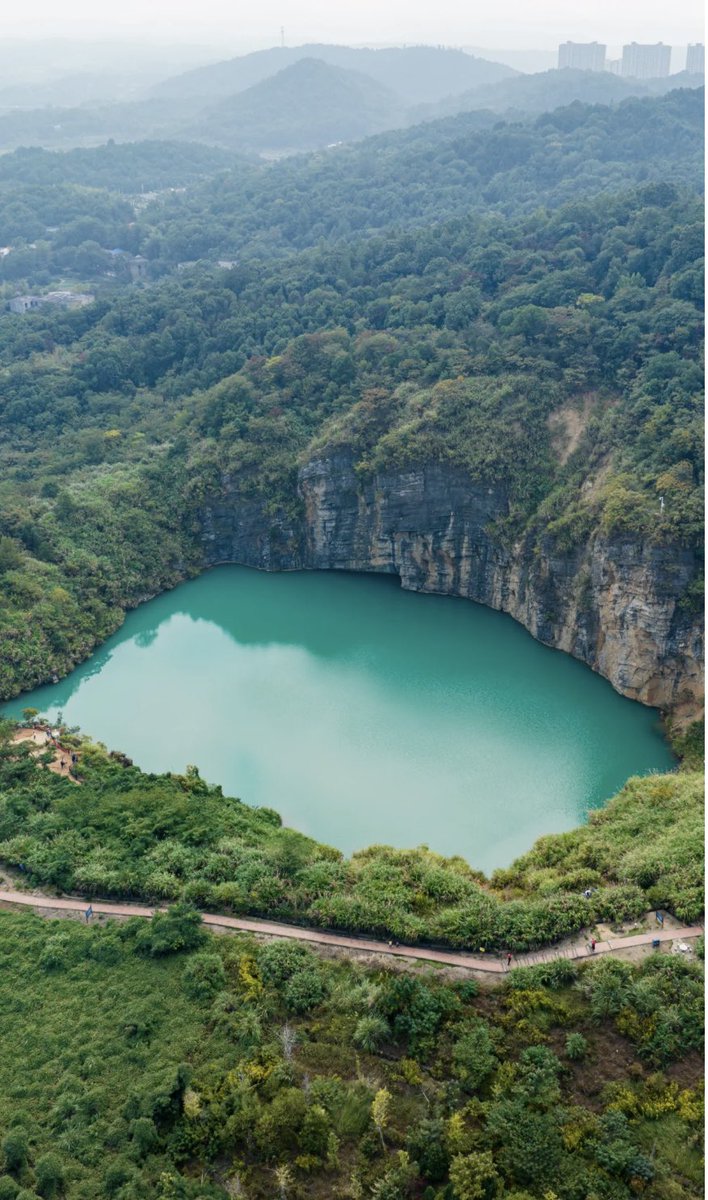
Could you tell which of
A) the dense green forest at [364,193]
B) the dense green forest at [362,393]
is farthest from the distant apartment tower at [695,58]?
the dense green forest at [362,393]

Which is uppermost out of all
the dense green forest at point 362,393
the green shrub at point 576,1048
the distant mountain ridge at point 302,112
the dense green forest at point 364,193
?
the distant mountain ridge at point 302,112

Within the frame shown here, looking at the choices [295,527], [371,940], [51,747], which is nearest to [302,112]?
[295,527]

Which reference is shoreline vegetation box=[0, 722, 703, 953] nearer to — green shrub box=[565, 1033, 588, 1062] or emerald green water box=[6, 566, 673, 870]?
emerald green water box=[6, 566, 673, 870]

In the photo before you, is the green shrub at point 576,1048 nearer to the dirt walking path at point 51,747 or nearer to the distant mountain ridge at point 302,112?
the dirt walking path at point 51,747

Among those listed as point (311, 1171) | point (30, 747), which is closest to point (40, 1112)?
point (311, 1171)

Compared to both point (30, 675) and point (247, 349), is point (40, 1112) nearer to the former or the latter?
point (30, 675)
